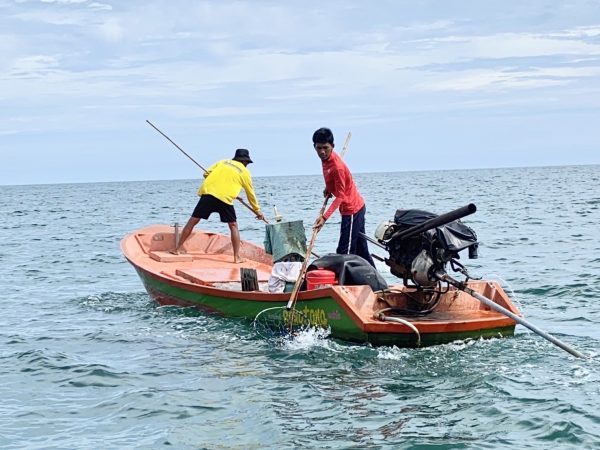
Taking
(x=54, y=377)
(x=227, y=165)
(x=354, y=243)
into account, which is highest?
(x=227, y=165)

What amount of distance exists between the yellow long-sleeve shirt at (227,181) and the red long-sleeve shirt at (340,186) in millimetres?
3252

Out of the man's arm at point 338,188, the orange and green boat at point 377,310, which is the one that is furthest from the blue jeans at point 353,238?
the orange and green boat at point 377,310

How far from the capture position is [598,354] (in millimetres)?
Answer: 8375

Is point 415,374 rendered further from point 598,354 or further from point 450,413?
point 598,354

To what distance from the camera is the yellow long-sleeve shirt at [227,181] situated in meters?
13.3

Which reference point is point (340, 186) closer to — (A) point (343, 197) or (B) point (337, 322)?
(A) point (343, 197)

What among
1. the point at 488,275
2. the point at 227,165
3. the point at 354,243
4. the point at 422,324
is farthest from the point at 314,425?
the point at 488,275

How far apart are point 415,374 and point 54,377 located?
3608 millimetres

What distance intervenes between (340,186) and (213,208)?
12.6ft

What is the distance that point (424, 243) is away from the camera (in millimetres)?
8398

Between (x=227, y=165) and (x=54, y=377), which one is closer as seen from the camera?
(x=54, y=377)

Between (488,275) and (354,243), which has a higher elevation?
(354,243)

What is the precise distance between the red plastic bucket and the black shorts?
409 cm

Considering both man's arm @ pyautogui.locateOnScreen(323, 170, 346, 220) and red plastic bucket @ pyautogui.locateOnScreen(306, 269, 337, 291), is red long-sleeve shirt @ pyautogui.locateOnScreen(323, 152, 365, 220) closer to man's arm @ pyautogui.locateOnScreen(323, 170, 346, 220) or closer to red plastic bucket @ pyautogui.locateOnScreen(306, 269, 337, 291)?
man's arm @ pyautogui.locateOnScreen(323, 170, 346, 220)
